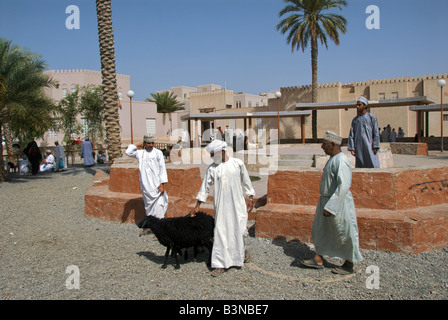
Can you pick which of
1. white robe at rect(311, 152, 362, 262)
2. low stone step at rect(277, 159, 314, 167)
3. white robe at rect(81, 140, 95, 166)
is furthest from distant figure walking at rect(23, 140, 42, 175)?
white robe at rect(311, 152, 362, 262)

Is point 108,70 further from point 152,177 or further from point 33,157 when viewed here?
point 152,177

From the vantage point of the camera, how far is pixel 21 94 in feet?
39.4

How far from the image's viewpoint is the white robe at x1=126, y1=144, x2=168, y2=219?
17.5ft

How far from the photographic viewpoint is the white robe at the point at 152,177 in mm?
5332

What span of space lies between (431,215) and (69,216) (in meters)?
5.91

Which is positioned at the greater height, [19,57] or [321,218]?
[19,57]

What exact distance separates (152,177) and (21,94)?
8993 millimetres

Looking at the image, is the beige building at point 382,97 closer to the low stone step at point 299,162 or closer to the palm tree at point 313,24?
the palm tree at point 313,24

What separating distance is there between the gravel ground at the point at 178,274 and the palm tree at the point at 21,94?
748 cm

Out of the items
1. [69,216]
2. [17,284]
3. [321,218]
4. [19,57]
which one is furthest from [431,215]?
[19,57]

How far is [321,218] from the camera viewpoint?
12.4 feet
